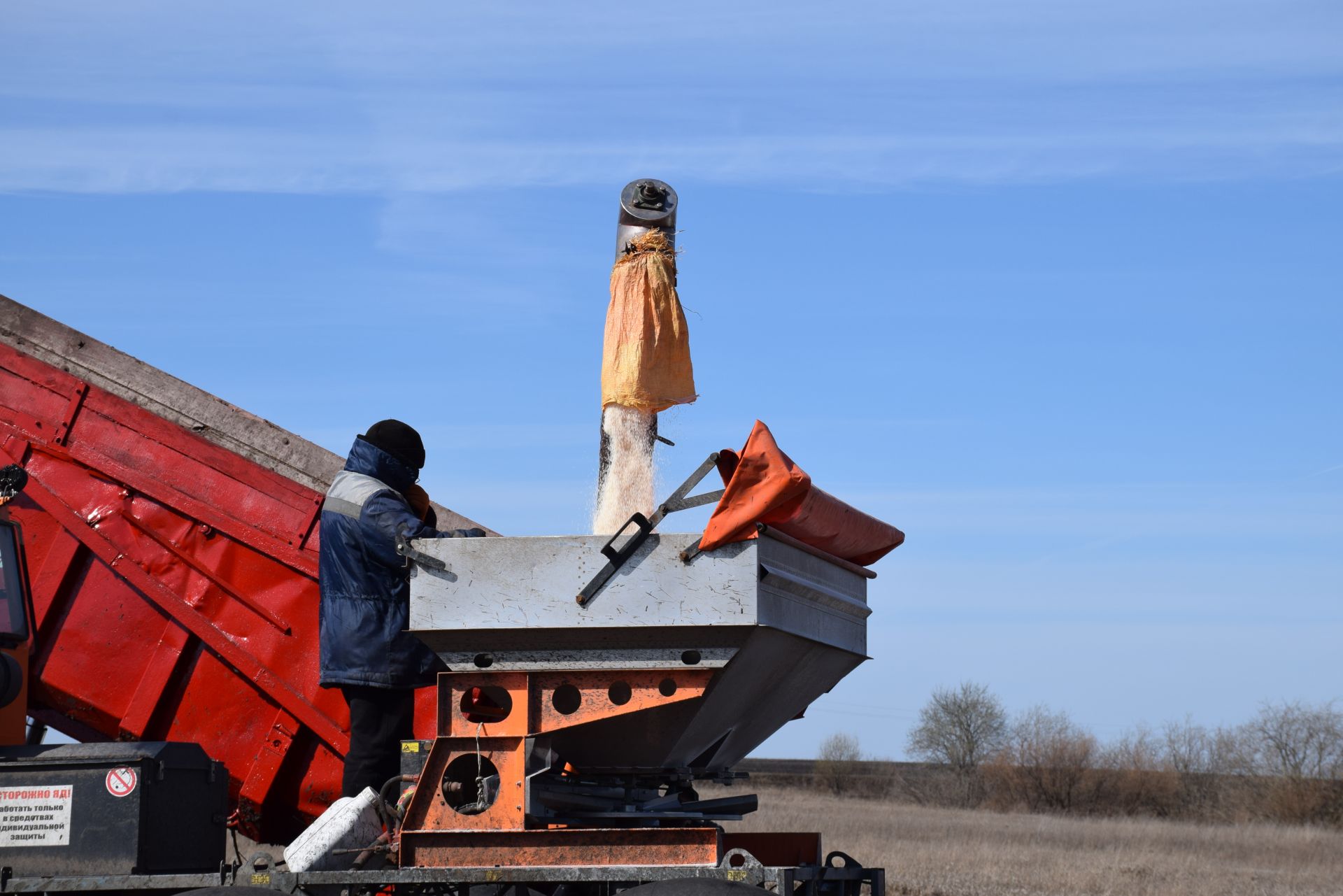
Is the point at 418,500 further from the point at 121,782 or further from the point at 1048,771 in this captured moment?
the point at 1048,771

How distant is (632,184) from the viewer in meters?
7.25

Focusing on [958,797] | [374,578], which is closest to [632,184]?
[374,578]

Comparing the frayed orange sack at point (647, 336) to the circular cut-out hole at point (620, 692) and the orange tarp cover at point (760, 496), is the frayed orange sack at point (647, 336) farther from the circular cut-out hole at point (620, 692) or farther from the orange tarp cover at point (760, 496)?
the circular cut-out hole at point (620, 692)

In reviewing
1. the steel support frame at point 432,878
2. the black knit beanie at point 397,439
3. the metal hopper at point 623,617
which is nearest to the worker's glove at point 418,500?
the black knit beanie at point 397,439

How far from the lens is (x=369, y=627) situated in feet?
19.8

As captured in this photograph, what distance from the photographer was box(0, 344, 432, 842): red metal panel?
24.8 feet

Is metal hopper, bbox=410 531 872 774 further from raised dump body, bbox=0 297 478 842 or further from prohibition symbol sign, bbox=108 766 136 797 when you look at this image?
raised dump body, bbox=0 297 478 842

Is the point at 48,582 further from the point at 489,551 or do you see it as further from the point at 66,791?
the point at 489,551

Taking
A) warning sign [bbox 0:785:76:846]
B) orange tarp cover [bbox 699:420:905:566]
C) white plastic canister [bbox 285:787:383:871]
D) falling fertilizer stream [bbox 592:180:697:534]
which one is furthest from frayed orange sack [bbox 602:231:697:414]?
warning sign [bbox 0:785:76:846]

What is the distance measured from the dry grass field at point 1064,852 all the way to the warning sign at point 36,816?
27.8 feet

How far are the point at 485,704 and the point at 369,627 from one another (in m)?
0.64

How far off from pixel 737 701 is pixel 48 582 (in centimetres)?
378

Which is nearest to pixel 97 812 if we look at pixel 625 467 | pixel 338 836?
pixel 338 836

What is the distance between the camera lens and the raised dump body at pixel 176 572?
7566 mm
